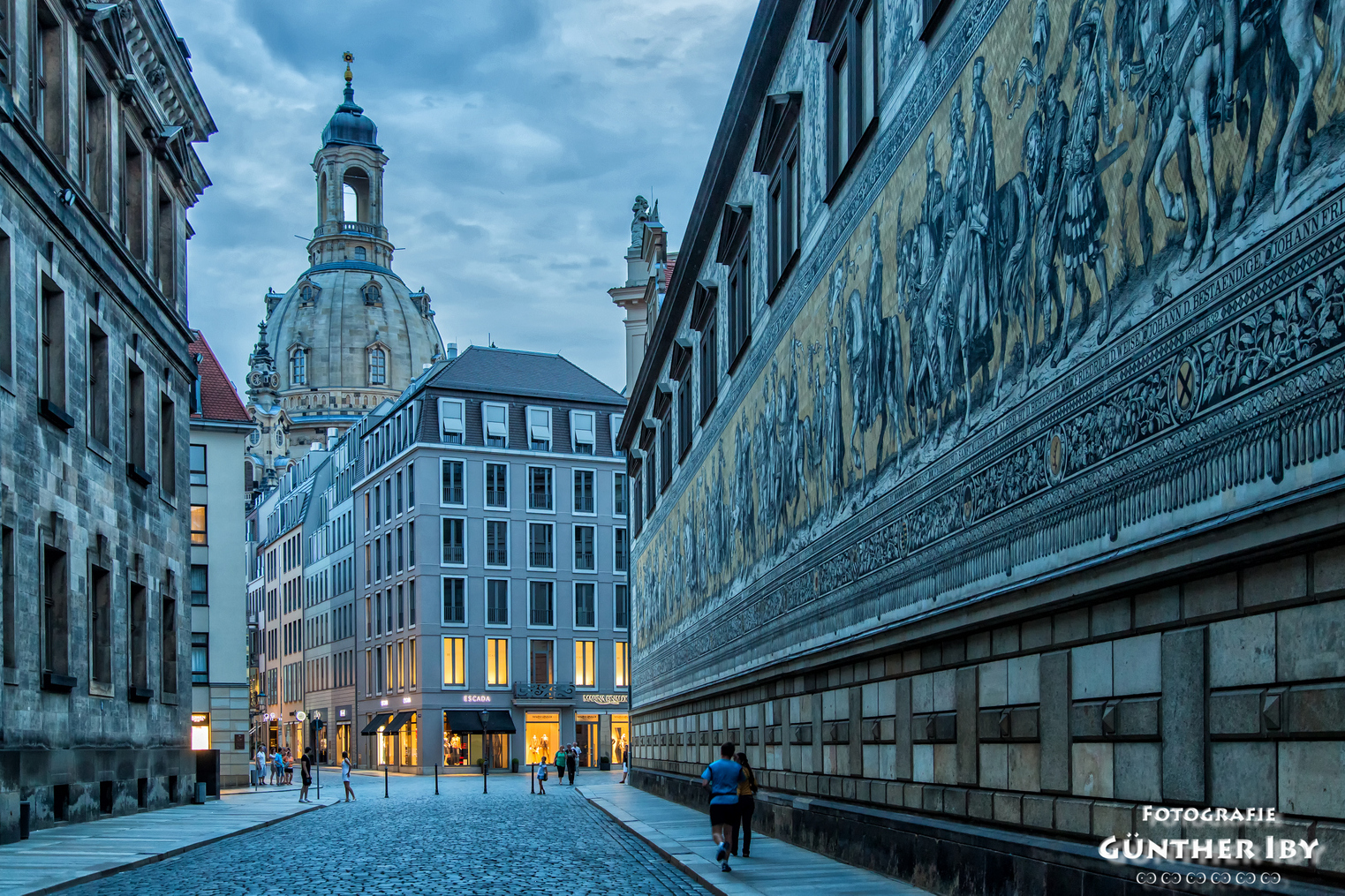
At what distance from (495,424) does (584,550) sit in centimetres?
894

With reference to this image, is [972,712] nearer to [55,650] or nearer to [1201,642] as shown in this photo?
[1201,642]

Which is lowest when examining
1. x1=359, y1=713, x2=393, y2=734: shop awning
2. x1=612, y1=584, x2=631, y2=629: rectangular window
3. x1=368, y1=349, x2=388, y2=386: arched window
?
x1=359, y1=713, x2=393, y2=734: shop awning

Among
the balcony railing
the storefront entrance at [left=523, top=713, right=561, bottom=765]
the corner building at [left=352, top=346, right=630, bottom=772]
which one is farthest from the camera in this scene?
the storefront entrance at [left=523, top=713, right=561, bottom=765]

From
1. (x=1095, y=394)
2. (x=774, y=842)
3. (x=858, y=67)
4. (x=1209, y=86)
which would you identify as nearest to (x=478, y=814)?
(x=774, y=842)

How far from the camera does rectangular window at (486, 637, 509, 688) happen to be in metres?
83.7

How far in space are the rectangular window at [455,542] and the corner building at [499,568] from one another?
0.23ft

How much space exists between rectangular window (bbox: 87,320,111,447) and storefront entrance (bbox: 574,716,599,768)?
5497 centimetres

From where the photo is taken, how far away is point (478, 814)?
36531 millimetres

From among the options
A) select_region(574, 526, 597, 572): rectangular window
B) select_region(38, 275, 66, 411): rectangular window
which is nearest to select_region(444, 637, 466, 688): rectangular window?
select_region(574, 526, 597, 572): rectangular window

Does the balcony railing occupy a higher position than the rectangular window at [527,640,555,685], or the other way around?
the rectangular window at [527,640,555,685]

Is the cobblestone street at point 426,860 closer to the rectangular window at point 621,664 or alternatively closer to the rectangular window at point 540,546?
the rectangular window at point 540,546

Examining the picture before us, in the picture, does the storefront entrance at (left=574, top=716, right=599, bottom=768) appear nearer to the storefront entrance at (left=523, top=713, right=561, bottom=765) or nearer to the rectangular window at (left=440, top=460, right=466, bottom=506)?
the storefront entrance at (left=523, top=713, right=561, bottom=765)

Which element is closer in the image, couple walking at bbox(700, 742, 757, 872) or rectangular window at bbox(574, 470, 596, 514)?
couple walking at bbox(700, 742, 757, 872)

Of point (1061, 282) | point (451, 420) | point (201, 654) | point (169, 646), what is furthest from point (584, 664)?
point (1061, 282)
